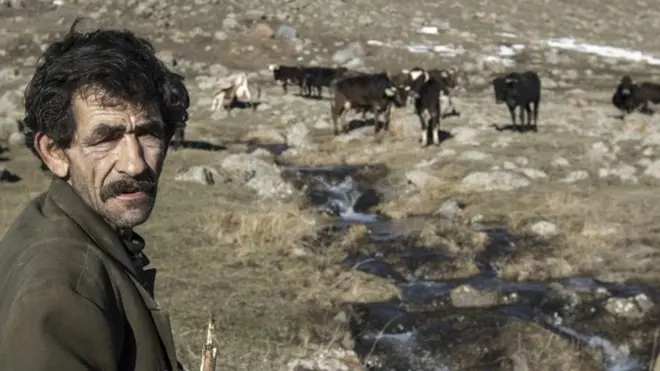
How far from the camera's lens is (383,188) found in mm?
14891

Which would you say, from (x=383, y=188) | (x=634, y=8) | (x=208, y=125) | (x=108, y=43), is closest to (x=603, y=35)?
(x=634, y=8)

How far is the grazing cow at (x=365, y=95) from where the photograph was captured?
65.7 feet

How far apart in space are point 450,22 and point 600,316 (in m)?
31.7

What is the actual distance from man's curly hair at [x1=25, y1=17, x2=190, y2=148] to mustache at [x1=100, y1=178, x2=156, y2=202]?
7.0 inches

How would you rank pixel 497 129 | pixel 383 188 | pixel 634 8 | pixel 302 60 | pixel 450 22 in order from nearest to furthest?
→ pixel 383 188 < pixel 497 129 < pixel 302 60 < pixel 450 22 < pixel 634 8

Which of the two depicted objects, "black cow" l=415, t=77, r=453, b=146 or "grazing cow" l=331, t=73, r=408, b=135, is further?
"grazing cow" l=331, t=73, r=408, b=135

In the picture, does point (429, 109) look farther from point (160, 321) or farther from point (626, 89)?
point (160, 321)

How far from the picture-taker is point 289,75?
26328 millimetres

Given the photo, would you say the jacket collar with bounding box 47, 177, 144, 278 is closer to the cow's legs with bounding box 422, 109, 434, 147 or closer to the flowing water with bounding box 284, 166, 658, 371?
the flowing water with bounding box 284, 166, 658, 371

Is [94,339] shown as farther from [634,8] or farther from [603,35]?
[634,8]

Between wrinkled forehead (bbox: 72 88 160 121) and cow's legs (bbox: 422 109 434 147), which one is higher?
wrinkled forehead (bbox: 72 88 160 121)

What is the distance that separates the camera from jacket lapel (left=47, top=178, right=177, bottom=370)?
211cm

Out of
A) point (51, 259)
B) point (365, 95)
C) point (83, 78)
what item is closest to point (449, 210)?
point (365, 95)

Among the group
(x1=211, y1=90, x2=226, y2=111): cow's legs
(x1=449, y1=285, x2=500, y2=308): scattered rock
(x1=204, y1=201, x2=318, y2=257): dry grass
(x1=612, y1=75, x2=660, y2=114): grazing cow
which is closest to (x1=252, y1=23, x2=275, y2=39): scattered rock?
(x1=211, y1=90, x2=226, y2=111): cow's legs
